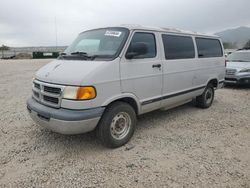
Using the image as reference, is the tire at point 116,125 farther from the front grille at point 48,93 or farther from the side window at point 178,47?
the side window at point 178,47

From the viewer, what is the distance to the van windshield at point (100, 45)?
367 cm

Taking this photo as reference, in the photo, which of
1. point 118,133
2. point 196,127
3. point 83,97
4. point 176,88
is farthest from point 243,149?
point 83,97

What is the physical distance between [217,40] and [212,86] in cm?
140

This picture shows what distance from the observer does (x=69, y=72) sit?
3404mm

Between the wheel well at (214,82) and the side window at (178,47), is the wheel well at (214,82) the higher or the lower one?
the lower one

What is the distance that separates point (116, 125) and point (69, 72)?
4.04ft


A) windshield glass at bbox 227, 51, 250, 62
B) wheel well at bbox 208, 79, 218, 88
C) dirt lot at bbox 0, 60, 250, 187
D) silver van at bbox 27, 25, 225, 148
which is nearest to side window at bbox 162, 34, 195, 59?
silver van at bbox 27, 25, 225, 148

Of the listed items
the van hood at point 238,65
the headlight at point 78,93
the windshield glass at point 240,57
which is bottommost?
the headlight at point 78,93

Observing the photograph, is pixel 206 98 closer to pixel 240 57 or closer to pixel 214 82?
pixel 214 82

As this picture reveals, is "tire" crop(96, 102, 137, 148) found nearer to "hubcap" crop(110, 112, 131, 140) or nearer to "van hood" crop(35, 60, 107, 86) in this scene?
"hubcap" crop(110, 112, 131, 140)

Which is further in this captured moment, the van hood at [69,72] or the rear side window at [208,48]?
the rear side window at [208,48]

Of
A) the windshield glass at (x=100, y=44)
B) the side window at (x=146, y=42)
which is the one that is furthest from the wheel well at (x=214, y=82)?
the windshield glass at (x=100, y=44)

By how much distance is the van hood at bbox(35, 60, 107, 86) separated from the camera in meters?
3.24

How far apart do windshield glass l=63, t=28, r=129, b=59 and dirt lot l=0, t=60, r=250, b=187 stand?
5.32ft
